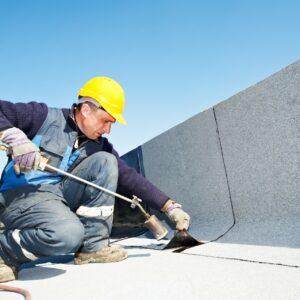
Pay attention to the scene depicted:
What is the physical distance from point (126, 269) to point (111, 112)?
0.89m

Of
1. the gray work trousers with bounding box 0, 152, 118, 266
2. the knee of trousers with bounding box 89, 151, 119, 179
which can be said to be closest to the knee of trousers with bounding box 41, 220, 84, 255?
the gray work trousers with bounding box 0, 152, 118, 266

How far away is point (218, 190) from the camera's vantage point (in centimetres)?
275

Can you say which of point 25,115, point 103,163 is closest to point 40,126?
point 25,115

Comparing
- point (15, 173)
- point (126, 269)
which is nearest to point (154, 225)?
point (126, 269)

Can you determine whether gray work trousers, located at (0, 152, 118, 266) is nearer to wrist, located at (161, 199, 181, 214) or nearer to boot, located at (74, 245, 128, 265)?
boot, located at (74, 245, 128, 265)

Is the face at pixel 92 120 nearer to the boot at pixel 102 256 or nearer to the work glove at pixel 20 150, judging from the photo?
the work glove at pixel 20 150

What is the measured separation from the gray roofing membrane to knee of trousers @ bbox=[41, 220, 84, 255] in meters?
0.13

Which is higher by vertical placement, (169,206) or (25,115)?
(25,115)

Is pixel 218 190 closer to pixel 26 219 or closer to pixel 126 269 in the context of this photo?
pixel 126 269

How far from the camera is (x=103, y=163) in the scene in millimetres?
2115

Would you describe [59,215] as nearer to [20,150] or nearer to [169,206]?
[20,150]

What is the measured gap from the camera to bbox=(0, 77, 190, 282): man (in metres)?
1.76

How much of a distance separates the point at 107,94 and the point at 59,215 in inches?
31.4

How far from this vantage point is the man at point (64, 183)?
176cm
